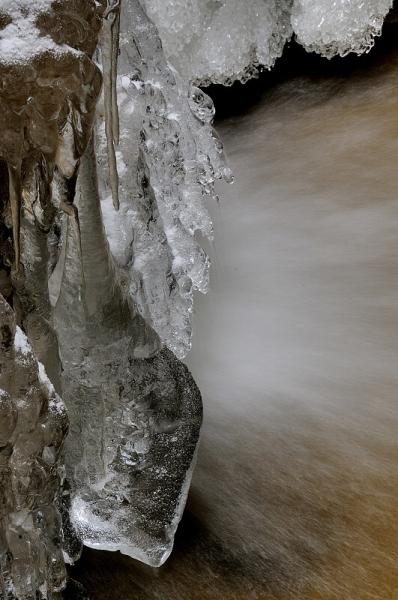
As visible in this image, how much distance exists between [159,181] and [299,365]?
0.47 metres

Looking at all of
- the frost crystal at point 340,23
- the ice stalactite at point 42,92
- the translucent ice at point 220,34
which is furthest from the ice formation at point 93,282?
the frost crystal at point 340,23

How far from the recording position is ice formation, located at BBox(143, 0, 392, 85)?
2.32 m

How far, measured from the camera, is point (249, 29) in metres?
2.50

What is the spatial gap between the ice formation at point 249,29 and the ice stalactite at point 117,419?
4.69 ft

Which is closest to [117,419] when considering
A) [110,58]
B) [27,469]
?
[27,469]

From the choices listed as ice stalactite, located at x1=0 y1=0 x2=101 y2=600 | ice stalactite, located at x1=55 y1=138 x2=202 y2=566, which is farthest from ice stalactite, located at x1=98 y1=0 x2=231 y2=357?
ice stalactite, located at x1=0 y1=0 x2=101 y2=600

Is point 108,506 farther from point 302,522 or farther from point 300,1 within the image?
point 300,1

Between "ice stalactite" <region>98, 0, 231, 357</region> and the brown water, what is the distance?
228 millimetres

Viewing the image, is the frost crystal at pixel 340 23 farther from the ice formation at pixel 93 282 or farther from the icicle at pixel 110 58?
the icicle at pixel 110 58

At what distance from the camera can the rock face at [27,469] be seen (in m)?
0.71

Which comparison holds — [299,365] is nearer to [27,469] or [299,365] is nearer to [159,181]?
[159,181]

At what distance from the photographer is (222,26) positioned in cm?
244

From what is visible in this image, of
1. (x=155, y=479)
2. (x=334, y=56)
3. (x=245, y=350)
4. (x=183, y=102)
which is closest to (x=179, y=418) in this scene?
(x=155, y=479)

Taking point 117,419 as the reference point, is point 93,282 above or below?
above
